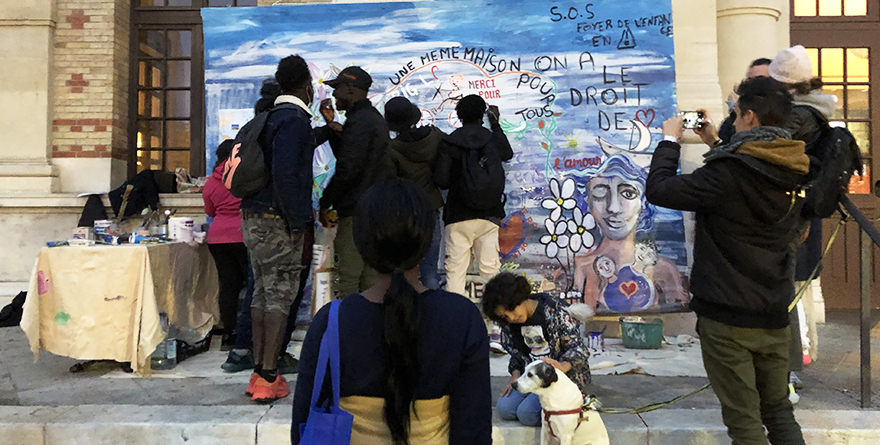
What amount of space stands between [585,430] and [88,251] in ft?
11.9

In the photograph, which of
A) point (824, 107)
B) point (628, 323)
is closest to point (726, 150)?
point (824, 107)

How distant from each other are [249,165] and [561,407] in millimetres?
2303

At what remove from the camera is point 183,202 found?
6270mm

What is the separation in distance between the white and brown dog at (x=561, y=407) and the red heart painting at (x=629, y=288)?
2.75 metres

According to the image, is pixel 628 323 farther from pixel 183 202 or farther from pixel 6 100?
pixel 6 100

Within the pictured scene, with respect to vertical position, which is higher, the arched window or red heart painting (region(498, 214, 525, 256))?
the arched window

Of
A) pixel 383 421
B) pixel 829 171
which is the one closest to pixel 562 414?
pixel 383 421

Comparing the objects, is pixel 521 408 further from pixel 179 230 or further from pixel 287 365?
pixel 179 230

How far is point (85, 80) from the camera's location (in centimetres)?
673

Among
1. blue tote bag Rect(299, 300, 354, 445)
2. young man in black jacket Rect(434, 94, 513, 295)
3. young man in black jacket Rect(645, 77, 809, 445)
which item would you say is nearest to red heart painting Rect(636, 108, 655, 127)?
young man in black jacket Rect(434, 94, 513, 295)

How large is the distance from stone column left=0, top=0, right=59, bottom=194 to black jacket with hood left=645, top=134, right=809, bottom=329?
6.73m

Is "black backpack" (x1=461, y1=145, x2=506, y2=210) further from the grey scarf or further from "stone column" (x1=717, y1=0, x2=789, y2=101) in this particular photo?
"stone column" (x1=717, y1=0, x2=789, y2=101)

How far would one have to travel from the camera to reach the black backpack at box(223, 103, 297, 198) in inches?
145

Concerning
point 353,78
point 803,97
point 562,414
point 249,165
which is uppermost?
point 353,78
